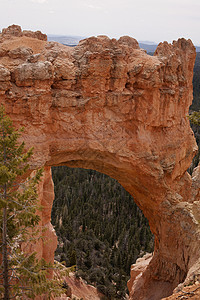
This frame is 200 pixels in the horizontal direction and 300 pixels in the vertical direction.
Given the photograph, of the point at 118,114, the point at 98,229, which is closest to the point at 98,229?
the point at 98,229

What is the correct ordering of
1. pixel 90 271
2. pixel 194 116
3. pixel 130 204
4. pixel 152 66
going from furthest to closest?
pixel 130 204 → pixel 90 271 → pixel 152 66 → pixel 194 116

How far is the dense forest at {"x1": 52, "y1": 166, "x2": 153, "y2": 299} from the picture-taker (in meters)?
16.9

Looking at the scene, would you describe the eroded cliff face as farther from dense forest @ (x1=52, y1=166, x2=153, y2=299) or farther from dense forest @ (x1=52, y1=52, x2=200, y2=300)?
dense forest @ (x1=52, y1=52, x2=200, y2=300)

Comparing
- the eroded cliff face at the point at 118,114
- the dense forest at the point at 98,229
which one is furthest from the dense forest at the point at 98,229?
the eroded cliff face at the point at 118,114

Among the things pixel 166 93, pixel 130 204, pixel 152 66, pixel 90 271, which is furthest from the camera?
pixel 130 204

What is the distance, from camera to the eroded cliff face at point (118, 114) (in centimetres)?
831

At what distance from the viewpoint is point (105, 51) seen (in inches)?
338

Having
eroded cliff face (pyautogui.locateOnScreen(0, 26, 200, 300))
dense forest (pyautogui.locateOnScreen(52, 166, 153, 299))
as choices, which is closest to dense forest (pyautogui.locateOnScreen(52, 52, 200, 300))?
dense forest (pyautogui.locateOnScreen(52, 166, 153, 299))

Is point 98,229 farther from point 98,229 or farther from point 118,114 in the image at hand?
point 118,114

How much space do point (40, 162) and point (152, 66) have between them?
15.5 feet

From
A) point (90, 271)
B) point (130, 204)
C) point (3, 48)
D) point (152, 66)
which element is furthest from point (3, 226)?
point (130, 204)

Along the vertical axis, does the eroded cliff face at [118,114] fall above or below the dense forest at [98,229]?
above

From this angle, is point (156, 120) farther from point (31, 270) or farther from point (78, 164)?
point (31, 270)

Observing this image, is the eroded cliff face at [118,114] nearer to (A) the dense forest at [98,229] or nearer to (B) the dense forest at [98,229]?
(B) the dense forest at [98,229]
